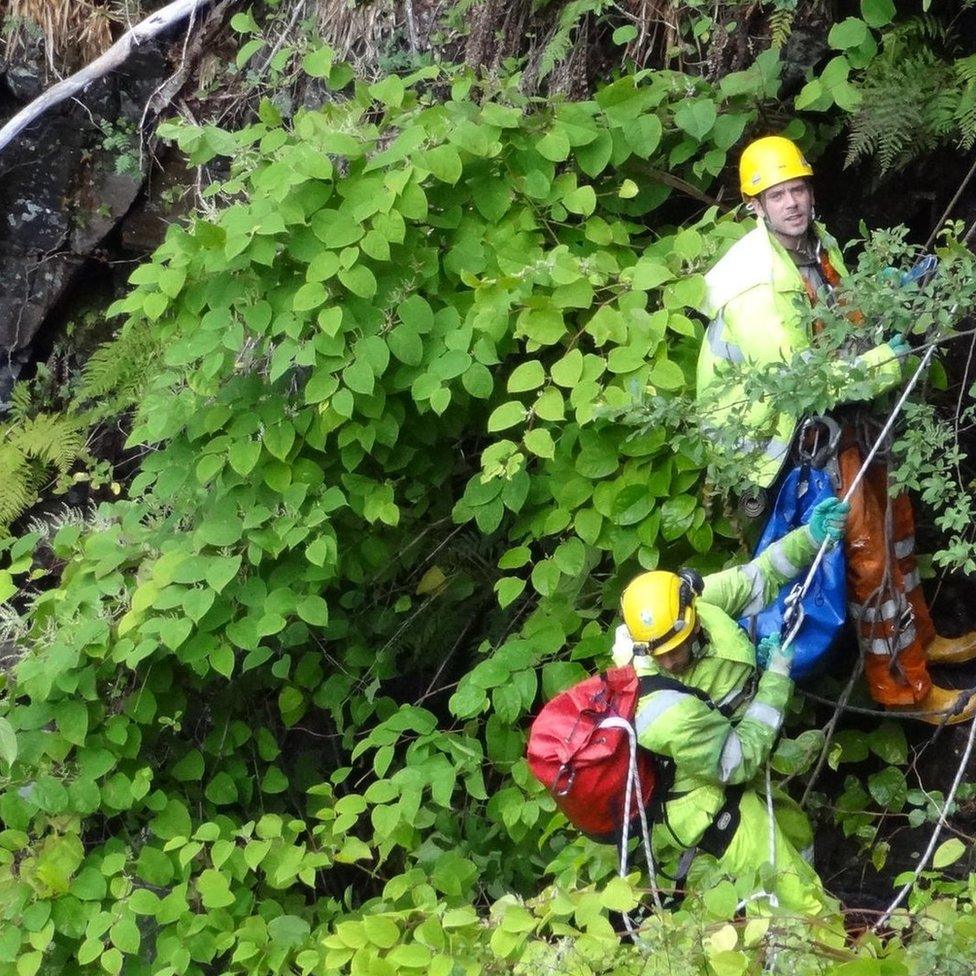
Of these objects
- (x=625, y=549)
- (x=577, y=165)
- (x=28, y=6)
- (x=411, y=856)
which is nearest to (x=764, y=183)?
(x=577, y=165)

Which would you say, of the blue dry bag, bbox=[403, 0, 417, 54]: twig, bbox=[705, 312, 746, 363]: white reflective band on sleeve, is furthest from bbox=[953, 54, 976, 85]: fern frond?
bbox=[403, 0, 417, 54]: twig

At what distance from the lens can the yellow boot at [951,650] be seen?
423 cm

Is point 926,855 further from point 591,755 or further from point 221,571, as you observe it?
point 221,571

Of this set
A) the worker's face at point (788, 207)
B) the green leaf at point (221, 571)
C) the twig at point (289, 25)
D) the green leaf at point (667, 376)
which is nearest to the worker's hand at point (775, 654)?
the green leaf at point (667, 376)

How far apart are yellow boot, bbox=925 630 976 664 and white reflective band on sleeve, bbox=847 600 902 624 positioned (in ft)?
1.15

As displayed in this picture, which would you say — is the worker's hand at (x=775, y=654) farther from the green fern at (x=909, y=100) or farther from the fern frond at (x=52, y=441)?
the fern frond at (x=52, y=441)

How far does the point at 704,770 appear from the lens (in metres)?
3.40

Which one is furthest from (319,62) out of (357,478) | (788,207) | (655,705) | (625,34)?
(655,705)

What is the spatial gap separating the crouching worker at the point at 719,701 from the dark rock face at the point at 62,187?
4472mm

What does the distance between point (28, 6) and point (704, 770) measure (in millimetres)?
5383

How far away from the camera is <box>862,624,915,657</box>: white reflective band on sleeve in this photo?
403 cm

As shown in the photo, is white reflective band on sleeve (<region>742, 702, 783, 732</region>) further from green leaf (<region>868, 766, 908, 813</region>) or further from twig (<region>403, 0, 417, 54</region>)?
twig (<region>403, 0, 417, 54</region>)

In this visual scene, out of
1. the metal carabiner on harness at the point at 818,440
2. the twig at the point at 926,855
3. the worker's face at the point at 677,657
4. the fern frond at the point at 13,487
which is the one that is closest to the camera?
the twig at the point at 926,855

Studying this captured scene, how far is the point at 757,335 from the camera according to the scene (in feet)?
12.5
